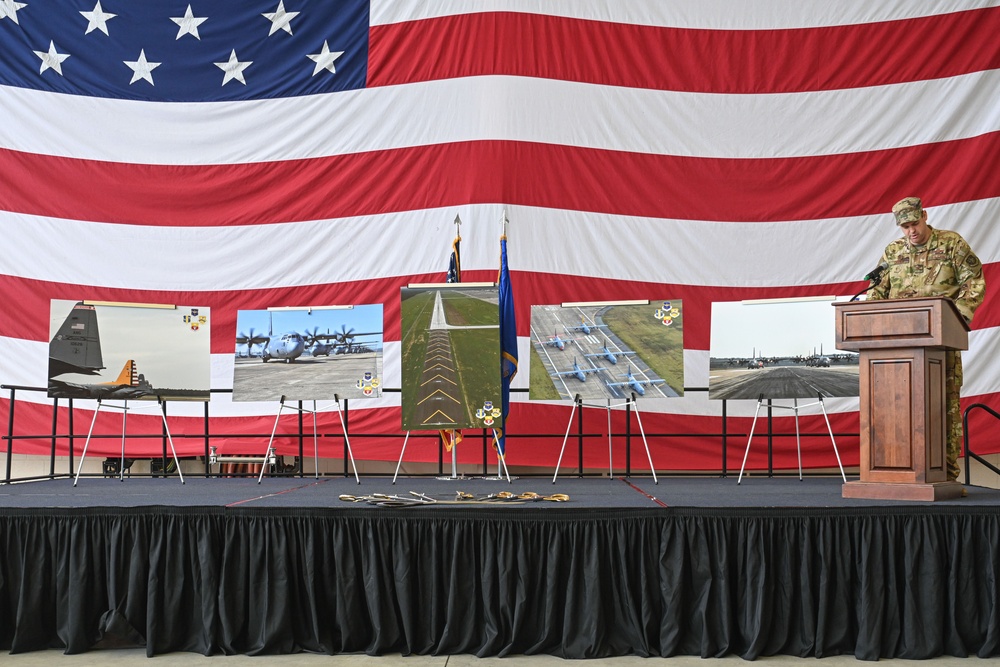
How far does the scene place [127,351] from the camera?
200 inches

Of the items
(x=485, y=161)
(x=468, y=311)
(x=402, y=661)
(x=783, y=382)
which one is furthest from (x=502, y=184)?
(x=402, y=661)

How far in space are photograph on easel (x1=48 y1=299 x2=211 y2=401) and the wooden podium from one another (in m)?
3.84

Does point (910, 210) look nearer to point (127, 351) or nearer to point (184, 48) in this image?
point (127, 351)

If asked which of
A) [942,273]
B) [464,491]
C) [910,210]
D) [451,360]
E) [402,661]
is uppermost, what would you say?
[910,210]

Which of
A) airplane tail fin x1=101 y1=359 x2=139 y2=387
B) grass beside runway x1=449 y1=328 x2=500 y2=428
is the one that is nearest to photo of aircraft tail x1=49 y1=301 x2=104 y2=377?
airplane tail fin x1=101 y1=359 x2=139 y2=387

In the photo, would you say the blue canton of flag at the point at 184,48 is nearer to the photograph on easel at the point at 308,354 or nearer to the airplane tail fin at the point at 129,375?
the photograph on easel at the point at 308,354

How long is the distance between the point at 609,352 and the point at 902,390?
184cm

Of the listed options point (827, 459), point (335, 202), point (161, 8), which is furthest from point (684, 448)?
point (161, 8)

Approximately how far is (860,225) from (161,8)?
6149mm

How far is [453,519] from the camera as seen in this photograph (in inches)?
130

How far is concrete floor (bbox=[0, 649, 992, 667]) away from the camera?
305 cm

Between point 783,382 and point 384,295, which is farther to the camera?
point 384,295

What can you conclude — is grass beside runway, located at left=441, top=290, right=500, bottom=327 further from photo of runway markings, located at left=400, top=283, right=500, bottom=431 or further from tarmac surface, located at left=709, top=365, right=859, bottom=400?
tarmac surface, located at left=709, top=365, right=859, bottom=400

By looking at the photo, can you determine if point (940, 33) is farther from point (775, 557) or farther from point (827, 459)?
point (775, 557)
